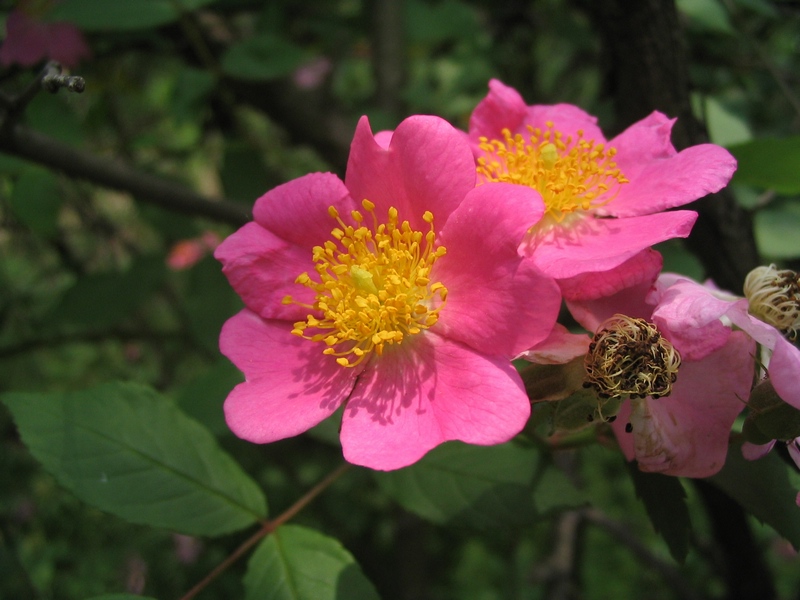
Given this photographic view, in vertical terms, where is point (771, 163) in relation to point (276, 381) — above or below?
above

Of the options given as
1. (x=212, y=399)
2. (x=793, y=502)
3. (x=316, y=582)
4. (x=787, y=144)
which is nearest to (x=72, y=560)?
(x=212, y=399)

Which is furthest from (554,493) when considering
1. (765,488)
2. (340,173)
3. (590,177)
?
(340,173)

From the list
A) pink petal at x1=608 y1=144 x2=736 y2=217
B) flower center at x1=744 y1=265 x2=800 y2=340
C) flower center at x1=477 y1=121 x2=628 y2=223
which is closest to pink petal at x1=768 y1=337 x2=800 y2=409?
flower center at x1=744 y1=265 x2=800 y2=340

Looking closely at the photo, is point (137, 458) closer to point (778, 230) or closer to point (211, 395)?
point (211, 395)

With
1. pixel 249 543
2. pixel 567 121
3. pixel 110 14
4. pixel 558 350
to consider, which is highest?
pixel 110 14

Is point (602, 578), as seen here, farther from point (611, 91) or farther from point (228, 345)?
point (228, 345)

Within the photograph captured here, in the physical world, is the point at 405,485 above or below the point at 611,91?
below
